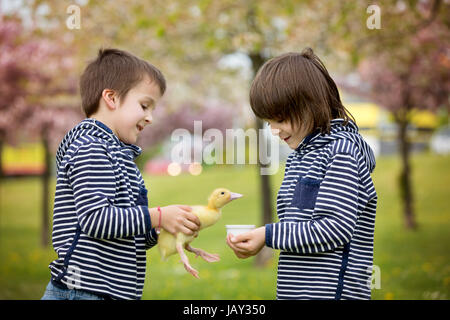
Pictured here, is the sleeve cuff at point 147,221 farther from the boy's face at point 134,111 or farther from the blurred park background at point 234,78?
the blurred park background at point 234,78

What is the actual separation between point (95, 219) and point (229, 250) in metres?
8.75

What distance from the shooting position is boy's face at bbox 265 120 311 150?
2164 mm

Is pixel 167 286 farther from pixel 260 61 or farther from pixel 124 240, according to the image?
pixel 124 240

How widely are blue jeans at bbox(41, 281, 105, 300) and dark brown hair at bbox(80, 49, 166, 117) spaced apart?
2.57 feet

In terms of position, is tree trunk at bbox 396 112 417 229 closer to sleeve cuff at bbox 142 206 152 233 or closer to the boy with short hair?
the boy with short hair

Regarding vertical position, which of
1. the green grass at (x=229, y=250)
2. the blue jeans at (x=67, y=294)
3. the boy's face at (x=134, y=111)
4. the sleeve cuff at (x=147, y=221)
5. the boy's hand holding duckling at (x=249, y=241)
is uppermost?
the boy's face at (x=134, y=111)

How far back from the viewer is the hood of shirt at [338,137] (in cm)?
207

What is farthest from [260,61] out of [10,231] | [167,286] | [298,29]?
[10,231]

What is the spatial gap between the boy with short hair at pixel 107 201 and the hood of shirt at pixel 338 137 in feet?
1.89

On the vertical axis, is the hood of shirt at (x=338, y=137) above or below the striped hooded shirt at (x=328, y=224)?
above

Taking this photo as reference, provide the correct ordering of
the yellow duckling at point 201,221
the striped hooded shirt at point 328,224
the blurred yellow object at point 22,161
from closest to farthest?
the striped hooded shirt at point 328,224 < the yellow duckling at point 201,221 < the blurred yellow object at point 22,161

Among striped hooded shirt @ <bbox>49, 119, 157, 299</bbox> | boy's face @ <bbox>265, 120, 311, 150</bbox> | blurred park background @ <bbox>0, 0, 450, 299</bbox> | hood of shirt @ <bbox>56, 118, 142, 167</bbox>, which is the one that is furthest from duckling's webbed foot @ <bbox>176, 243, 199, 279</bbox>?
blurred park background @ <bbox>0, 0, 450, 299</bbox>

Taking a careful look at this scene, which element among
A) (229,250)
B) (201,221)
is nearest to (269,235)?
(201,221)

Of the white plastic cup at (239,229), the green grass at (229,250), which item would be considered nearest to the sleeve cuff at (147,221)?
the white plastic cup at (239,229)
